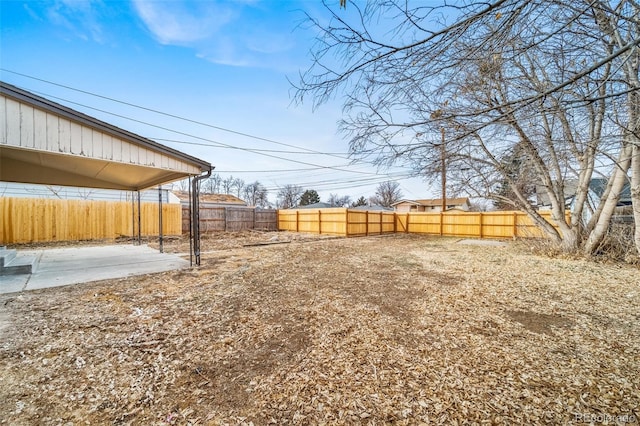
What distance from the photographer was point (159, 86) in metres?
8.29

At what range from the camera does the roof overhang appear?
3.21 metres

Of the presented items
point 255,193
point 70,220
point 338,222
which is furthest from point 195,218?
point 255,193

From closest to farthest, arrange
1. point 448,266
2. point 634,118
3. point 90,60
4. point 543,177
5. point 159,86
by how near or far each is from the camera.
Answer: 1. point 634,118
2. point 448,266
3. point 543,177
4. point 90,60
5. point 159,86

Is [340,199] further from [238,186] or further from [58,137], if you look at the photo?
[58,137]

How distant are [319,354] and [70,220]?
12020 mm

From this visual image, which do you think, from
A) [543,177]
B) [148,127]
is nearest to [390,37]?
[543,177]

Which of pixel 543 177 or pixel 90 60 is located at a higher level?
pixel 90 60

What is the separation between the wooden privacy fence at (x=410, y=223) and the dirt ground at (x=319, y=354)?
27.4ft

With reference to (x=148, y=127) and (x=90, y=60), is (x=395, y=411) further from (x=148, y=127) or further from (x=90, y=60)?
(x=148, y=127)

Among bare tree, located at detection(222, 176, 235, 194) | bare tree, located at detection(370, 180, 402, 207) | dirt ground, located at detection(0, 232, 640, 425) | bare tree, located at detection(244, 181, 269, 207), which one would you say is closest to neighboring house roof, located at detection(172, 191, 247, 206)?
bare tree, located at detection(222, 176, 235, 194)

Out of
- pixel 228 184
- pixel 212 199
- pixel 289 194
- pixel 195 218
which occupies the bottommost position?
pixel 195 218

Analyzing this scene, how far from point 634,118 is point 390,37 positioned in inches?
111

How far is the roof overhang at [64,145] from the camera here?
3.21 meters

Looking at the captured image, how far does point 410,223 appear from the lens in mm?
15016
